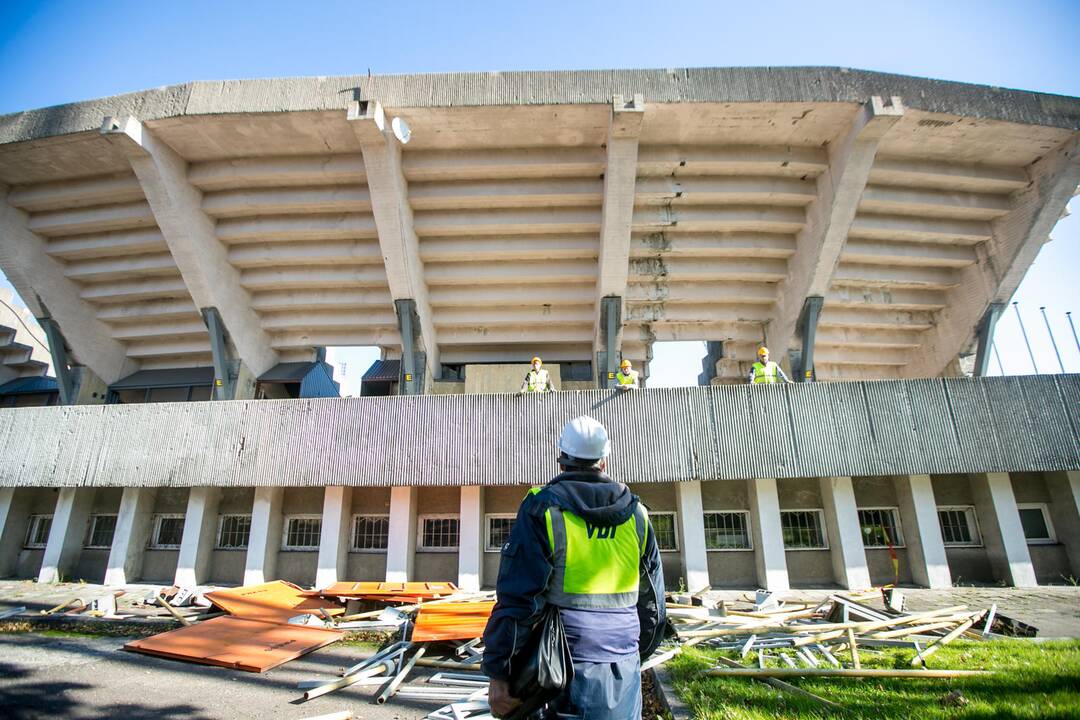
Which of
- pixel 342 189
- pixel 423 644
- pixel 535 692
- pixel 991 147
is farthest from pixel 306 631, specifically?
pixel 991 147

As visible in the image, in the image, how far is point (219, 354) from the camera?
16.2 meters

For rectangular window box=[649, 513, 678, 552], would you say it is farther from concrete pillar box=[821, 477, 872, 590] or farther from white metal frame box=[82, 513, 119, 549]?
white metal frame box=[82, 513, 119, 549]

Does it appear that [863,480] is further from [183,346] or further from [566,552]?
[183,346]

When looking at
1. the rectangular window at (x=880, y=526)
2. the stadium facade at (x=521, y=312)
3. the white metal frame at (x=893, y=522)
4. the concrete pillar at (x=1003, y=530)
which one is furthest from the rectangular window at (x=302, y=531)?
the concrete pillar at (x=1003, y=530)

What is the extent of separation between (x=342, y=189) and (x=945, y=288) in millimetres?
19215

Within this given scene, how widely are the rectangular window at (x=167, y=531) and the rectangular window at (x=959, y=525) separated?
18792 millimetres

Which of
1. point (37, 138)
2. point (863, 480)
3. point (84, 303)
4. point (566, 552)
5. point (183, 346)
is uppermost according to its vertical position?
point (37, 138)

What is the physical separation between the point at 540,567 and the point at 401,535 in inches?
420

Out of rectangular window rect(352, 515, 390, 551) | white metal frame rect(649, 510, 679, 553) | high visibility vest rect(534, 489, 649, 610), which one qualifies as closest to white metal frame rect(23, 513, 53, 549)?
rectangular window rect(352, 515, 390, 551)

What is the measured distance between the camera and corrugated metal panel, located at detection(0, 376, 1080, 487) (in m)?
11.3

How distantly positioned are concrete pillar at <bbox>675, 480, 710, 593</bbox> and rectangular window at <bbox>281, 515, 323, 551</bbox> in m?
8.75

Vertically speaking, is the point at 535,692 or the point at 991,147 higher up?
the point at 991,147

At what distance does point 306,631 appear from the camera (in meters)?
7.89

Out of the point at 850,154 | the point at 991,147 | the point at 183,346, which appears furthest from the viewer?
the point at 183,346
